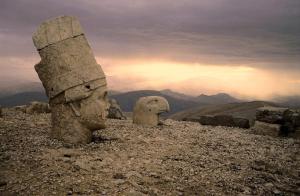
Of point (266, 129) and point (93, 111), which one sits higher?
point (93, 111)

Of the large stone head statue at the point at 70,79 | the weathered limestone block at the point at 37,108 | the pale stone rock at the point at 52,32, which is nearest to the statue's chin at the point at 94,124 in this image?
the large stone head statue at the point at 70,79

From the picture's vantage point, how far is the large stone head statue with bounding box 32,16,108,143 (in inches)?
518

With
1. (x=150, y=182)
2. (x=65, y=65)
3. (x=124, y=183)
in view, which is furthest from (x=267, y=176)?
(x=65, y=65)

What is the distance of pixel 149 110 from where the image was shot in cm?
1908

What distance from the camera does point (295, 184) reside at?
11492 mm

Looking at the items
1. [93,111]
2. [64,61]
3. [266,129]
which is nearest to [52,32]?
[64,61]

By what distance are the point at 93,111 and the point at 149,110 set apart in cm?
609

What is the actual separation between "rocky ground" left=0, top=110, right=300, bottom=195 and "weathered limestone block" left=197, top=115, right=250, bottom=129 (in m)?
5.22

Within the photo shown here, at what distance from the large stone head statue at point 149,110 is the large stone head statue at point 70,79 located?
5708 mm

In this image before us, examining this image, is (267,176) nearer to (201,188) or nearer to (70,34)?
(201,188)

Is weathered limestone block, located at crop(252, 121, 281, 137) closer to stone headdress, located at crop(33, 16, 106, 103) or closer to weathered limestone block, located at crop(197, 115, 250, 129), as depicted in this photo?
weathered limestone block, located at crop(197, 115, 250, 129)

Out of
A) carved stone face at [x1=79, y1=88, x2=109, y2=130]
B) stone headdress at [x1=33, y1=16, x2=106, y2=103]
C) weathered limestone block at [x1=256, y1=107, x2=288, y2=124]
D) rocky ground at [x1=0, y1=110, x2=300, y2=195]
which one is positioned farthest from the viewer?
weathered limestone block at [x1=256, y1=107, x2=288, y2=124]

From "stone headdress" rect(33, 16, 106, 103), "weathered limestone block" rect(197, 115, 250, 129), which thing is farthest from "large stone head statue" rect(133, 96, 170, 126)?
"stone headdress" rect(33, 16, 106, 103)

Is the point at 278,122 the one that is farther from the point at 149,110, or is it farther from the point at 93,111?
the point at 93,111
